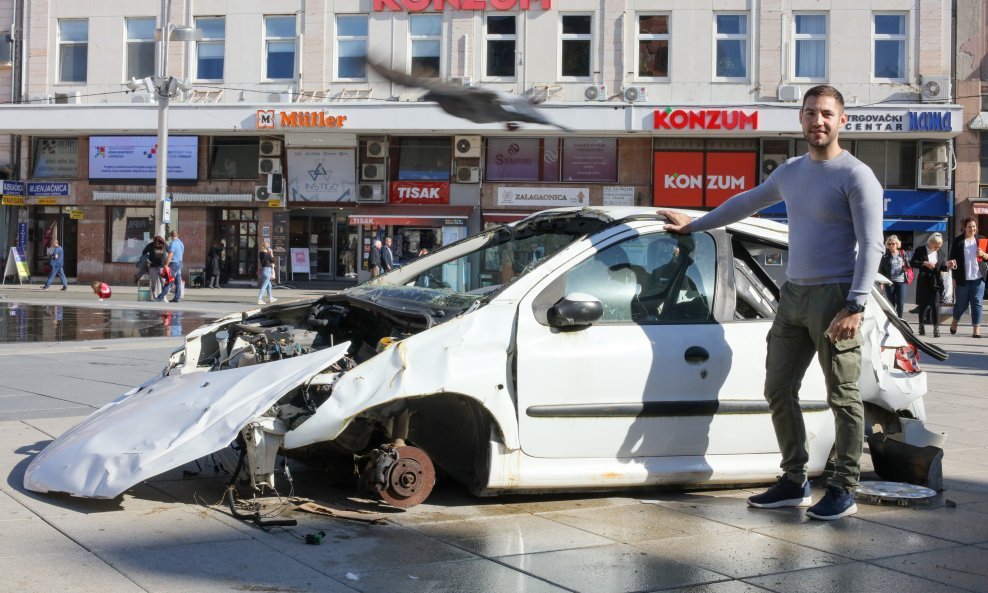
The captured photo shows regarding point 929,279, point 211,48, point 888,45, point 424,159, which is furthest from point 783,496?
point 211,48

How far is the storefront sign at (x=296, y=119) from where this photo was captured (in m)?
32.9

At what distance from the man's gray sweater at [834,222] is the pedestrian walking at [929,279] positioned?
12071 millimetres

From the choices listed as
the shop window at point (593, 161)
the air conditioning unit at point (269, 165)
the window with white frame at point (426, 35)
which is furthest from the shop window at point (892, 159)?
the air conditioning unit at point (269, 165)

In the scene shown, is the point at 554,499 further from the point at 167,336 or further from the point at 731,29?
the point at 731,29

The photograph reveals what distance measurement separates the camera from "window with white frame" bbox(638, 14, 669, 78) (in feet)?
106

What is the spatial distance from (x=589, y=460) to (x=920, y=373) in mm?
2059

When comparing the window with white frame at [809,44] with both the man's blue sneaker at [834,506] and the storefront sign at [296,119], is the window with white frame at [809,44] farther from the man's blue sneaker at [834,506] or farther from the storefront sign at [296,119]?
the man's blue sneaker at [834,506]

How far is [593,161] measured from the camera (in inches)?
1307

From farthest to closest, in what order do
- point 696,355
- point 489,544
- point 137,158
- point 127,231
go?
point 127,231 < point 137,158 < point 696,355 < point 489,544

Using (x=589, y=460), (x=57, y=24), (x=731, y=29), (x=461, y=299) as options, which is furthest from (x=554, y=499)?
(x=57, y=24)

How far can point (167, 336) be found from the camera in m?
15.0

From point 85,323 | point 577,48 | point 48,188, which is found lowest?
point 85,323

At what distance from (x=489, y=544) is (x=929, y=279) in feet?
45.6

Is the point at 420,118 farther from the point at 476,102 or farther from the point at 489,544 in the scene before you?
the point at 489,544
